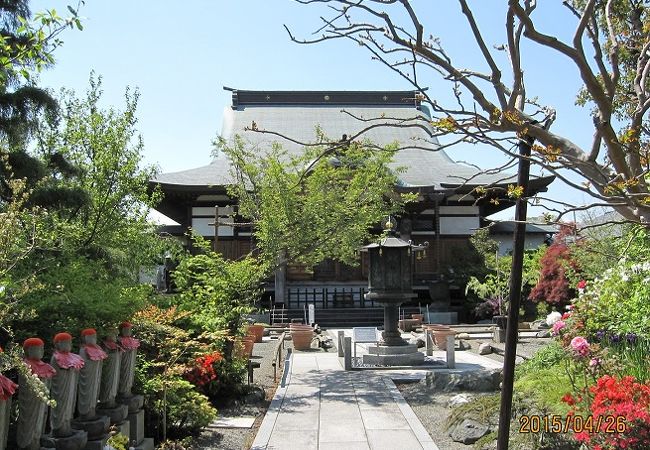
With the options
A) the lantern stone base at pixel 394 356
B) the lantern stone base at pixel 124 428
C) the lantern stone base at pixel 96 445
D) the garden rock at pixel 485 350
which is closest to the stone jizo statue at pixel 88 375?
the lantern stone base at pixel 96 445

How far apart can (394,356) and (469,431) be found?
19.2ft

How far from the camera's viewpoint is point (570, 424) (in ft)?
17.5

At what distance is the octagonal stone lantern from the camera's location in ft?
41.5

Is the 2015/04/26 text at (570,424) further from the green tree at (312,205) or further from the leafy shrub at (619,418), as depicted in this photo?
the green tree at (312,205)

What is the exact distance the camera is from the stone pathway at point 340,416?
659 centimetres

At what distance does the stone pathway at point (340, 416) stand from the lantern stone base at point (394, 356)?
0.89 m

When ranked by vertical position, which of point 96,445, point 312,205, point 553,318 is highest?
point 312,205

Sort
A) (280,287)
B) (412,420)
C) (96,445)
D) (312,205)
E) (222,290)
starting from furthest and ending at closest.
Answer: (280,287)
(312,205)
(222,290)
(412,420)
(96,445)

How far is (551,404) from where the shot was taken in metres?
5.98

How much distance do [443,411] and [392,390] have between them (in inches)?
63.8

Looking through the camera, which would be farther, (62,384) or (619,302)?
(619,302)

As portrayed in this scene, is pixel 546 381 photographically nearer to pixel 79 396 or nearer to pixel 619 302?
pixel 619 302

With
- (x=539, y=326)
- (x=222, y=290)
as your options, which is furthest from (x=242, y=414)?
(x=539, y=326)

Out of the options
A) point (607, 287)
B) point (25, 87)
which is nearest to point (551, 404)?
point (607, 287)
